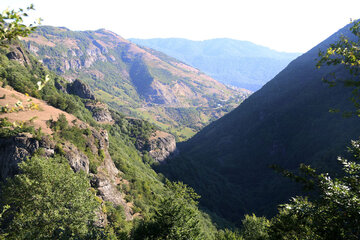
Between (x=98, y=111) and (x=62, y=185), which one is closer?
(x=62, y=185)

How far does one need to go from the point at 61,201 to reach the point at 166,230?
1198 cm

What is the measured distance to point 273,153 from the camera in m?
169

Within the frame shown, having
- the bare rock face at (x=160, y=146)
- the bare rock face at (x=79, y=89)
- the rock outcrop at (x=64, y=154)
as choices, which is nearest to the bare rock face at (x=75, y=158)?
the rock outcrop at (x=64, y=154)

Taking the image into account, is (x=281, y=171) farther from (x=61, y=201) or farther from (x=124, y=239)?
(x=61, y=201)

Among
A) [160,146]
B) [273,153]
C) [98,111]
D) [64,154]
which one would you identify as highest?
[98,111]

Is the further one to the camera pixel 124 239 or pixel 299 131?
pixel 299 131

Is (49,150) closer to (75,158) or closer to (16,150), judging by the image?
(16,150)

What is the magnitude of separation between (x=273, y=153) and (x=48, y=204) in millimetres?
175562

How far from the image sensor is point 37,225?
64.6 ft

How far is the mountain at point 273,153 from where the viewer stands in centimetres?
12231

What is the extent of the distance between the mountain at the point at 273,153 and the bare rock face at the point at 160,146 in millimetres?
6799

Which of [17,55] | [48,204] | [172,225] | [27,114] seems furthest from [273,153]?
[17,55]

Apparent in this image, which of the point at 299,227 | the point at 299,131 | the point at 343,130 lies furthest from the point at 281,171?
the point at 299,131

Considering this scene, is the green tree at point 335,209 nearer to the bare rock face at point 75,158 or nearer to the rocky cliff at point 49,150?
the rocky cliff at point 49,150
